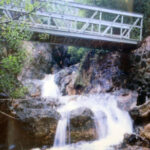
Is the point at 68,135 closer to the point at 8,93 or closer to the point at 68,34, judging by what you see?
the point at 8,93

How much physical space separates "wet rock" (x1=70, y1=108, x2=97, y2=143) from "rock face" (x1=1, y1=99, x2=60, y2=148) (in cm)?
65

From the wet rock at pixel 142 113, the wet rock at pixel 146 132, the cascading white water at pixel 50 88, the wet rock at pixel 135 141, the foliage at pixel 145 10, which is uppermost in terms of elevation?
the foliage at pixel 145 10

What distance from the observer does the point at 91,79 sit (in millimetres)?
11273

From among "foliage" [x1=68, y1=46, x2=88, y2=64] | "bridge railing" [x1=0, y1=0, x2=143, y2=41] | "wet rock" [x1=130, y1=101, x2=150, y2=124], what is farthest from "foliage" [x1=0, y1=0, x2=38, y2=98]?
"foliage" [x1=68, y1=46, x2=88, y2=64]

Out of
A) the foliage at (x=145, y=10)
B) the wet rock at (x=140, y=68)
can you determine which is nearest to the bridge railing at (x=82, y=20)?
the foliage at (x=145, y=10)

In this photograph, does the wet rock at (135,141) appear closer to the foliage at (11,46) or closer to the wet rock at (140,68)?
the wet rock at (140,68)

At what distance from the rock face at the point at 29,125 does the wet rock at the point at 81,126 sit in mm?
651

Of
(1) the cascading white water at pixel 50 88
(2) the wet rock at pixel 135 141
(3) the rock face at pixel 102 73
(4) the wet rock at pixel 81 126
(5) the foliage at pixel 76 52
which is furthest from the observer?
(5) the foliage at pixel 76 52

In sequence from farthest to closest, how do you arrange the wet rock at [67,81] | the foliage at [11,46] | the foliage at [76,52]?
the foliage at [76,52] → the wet rock at [67,81] → the foliage at [11,46]

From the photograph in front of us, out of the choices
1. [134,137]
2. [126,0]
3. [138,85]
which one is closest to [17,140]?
[134,137]

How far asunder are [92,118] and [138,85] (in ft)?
12.6

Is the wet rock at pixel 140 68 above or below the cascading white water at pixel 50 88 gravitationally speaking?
above

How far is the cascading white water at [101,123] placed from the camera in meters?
5.67

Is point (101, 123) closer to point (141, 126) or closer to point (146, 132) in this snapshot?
point (141, 126)
